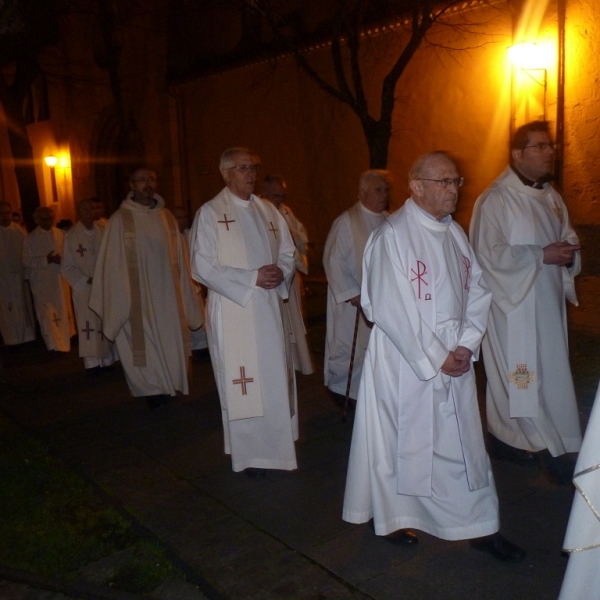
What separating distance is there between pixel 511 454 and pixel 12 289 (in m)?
8.12

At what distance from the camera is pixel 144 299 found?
7062 mm

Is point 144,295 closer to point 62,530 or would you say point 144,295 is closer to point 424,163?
point 62,530

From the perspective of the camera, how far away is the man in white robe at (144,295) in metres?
6.94

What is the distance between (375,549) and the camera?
4008mm

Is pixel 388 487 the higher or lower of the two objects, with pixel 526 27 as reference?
lower

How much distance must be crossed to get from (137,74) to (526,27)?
12.3m

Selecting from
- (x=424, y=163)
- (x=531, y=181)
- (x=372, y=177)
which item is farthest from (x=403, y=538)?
(x=372, y=177)

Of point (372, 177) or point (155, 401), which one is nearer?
point (372, 177)

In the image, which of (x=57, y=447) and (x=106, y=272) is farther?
(x=106, y=272)

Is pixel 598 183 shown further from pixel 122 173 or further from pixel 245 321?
pixel 122 173

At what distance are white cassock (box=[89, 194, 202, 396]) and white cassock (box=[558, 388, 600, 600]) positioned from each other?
5090 mm

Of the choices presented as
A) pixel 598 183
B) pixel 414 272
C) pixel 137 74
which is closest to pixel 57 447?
pixel 414 272

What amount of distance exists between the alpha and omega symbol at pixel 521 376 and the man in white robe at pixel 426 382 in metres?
1.09

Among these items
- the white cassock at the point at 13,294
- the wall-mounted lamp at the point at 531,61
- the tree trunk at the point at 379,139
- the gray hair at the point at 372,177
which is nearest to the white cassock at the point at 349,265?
the gray hair at the point at 372,177
